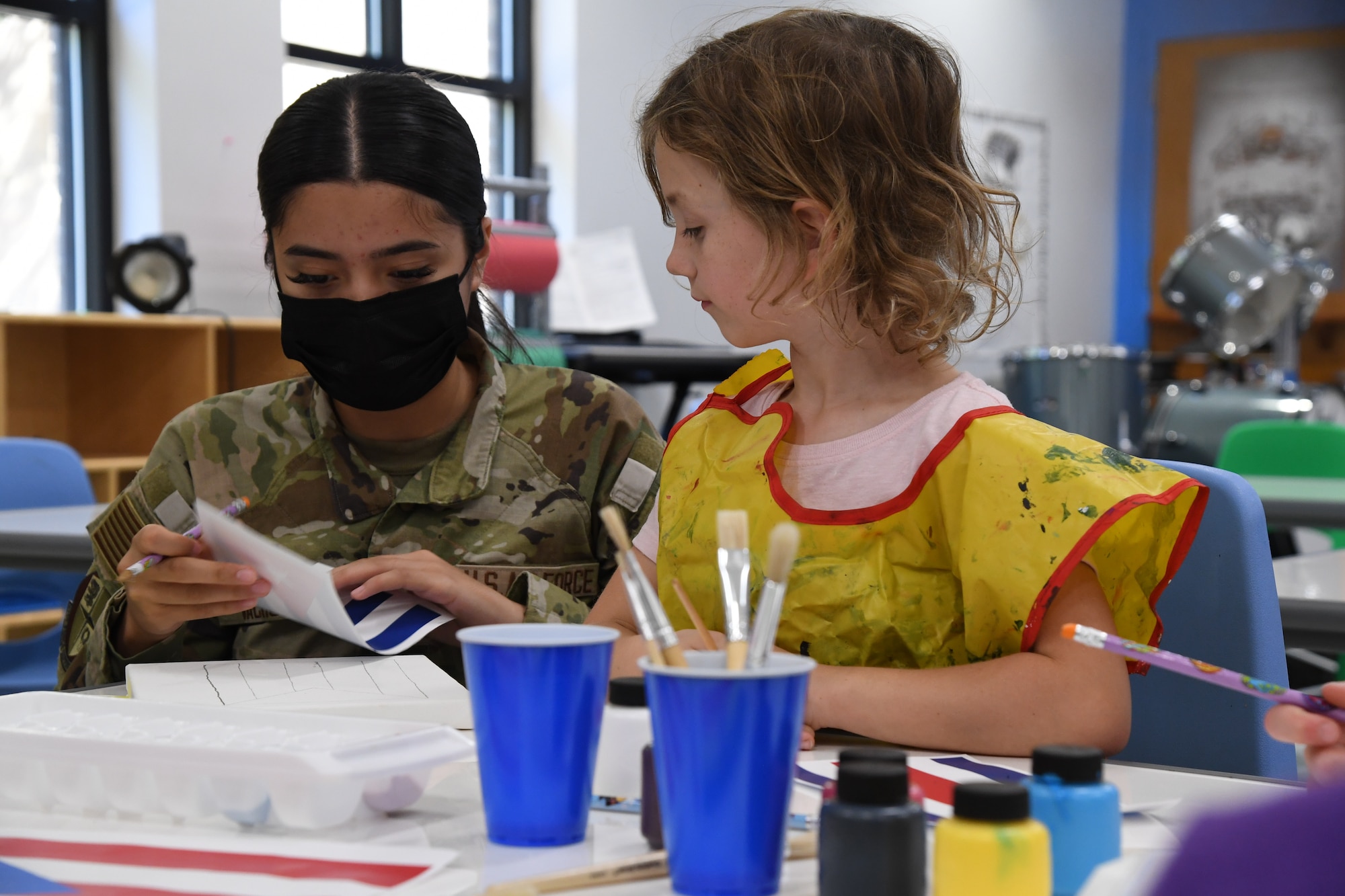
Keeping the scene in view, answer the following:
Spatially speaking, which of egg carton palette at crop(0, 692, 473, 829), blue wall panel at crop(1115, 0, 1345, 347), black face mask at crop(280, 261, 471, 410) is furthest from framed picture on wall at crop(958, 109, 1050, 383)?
egg carton palette at crop(0, 692, 473, 829)

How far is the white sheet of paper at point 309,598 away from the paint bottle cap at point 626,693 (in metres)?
0.28

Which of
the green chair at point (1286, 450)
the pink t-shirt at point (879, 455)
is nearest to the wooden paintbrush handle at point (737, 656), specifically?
the pink t-shirt at point (879, 455)

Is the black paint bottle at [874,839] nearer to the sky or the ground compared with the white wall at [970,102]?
nearer to the ground

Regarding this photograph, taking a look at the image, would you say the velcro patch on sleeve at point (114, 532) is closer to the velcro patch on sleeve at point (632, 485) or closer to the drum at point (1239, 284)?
the velcro patch on sleeve at point (632, 485)

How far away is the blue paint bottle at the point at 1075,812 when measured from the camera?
54cm

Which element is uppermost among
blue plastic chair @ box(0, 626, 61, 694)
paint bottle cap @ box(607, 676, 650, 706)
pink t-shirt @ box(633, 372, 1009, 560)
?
pink t-shirt @ box(633, 372, 1009, 560)

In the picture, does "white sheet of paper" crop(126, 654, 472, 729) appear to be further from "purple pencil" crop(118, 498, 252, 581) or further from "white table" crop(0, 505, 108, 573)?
"white table" crop(0, 505, 108, 573)

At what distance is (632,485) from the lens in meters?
1.39

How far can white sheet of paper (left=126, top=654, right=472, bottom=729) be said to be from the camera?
884 millimetres

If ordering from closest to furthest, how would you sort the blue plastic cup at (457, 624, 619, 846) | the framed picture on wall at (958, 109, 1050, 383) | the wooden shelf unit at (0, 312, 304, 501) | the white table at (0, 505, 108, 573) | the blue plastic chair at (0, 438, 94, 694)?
the blue plastic cup at (457, 624, 619, 846)
the white table at (0, 505, 108, 573)
the blue plastic chair at (0, 438, 94, 694)
the wooden shelf unit at (0, 312, 304, 501)
the framed picture on wall at (958, 109, 1050, 383)

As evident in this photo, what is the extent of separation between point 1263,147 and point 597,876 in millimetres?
7730

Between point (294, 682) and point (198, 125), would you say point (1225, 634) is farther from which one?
point (198, 125)

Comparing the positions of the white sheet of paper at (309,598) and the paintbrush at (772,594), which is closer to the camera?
the paintbrush at (772,594)

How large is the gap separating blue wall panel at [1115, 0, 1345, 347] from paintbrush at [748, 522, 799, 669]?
7765 mm
